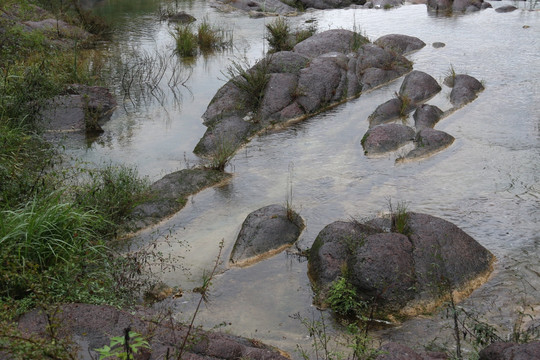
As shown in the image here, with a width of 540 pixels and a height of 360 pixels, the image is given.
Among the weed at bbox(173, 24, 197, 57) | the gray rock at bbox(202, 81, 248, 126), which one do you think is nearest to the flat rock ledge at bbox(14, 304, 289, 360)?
the gray rock at bbox(202, 81, 248, 126)

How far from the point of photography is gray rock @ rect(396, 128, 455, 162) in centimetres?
Answer: 892

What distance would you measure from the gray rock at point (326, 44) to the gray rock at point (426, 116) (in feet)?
12.4

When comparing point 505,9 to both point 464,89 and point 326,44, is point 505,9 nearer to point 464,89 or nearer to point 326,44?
point 326,44

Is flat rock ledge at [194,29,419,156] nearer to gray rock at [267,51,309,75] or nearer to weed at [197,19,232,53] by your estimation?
gray rock at [267,51,309,75]

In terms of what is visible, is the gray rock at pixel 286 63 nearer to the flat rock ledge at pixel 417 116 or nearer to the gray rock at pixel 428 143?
the flat rock ledge at pixel 417 116

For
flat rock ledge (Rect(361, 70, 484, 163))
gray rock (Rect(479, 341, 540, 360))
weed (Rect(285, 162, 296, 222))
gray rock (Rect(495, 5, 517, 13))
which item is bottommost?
weed (Rect(285, 162, 296, 222))

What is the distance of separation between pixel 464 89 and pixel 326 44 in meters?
3.89

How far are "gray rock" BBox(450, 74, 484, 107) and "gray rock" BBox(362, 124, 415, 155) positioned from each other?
196cm

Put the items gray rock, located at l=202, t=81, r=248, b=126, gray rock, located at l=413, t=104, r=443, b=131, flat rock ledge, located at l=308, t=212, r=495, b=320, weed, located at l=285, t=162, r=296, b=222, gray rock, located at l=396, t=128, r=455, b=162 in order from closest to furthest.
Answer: flat rock ledge, located at l=308, t=212, r=495, b=320, weed, located at l=285, t=162, r=296, b=222, gray rock, located at l=396, t=128, r=455, b=162, gray rock, located at l=413, t=104, r=443, b=131, gray rock, located at l=202, t=81, r=248, b=126

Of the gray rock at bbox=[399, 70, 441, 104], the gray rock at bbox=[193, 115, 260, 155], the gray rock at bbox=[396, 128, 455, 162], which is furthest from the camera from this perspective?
the gray rock at bbox=[399, 70, 441, 104]

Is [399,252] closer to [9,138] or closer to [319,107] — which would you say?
[9,138]

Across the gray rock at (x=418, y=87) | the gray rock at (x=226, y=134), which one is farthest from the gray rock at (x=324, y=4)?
the gray rock at (x=226, y=134)

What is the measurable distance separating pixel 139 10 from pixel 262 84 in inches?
497

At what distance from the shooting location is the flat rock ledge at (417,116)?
30.1ft
